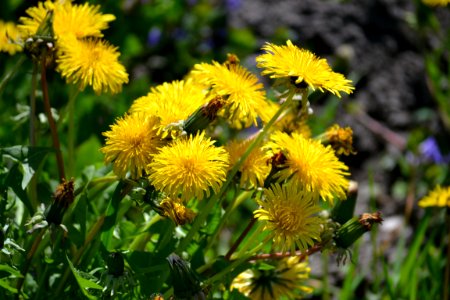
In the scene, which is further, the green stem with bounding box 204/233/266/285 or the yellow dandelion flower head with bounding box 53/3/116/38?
the yellow dandelion flower head with bounding box 53/3/116/38

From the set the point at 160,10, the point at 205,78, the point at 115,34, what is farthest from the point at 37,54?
the point at 160,10

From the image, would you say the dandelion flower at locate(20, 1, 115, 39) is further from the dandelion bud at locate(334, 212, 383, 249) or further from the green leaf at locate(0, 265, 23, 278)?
the dandelion bud at locate(334, 212, 383, 249)

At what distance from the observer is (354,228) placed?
1.32 metres

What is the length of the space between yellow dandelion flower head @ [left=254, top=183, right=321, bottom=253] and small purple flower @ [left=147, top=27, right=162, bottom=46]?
2.12 meters

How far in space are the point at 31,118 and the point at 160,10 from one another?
1.80 meters

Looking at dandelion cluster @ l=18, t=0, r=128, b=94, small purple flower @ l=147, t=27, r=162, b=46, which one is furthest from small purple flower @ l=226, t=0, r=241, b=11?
dandelion cluster @ l=18, t=0, r=128, b=94

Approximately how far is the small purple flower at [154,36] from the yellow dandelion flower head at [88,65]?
6.12ft

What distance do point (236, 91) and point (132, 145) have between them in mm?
211

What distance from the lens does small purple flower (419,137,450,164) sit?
2.91m

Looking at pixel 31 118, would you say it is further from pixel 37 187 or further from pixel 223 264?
pixel 223 264

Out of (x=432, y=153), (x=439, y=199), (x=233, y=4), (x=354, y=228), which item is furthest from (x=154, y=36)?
(x=354, y=228)

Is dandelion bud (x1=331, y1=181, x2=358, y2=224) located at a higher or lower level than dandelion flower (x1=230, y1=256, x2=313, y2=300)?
higher

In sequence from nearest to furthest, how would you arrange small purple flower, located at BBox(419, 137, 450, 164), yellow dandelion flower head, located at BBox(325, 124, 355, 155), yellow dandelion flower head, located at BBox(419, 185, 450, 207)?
yellow dandelion flower head, located at BBox(325, 124, 355, 155) < yellow dandelion flower head, located at BBox(419, 185, 450, 207) < small purple flower, located at BBox(419, 137, 450, 164)

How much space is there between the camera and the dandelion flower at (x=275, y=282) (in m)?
1.55
